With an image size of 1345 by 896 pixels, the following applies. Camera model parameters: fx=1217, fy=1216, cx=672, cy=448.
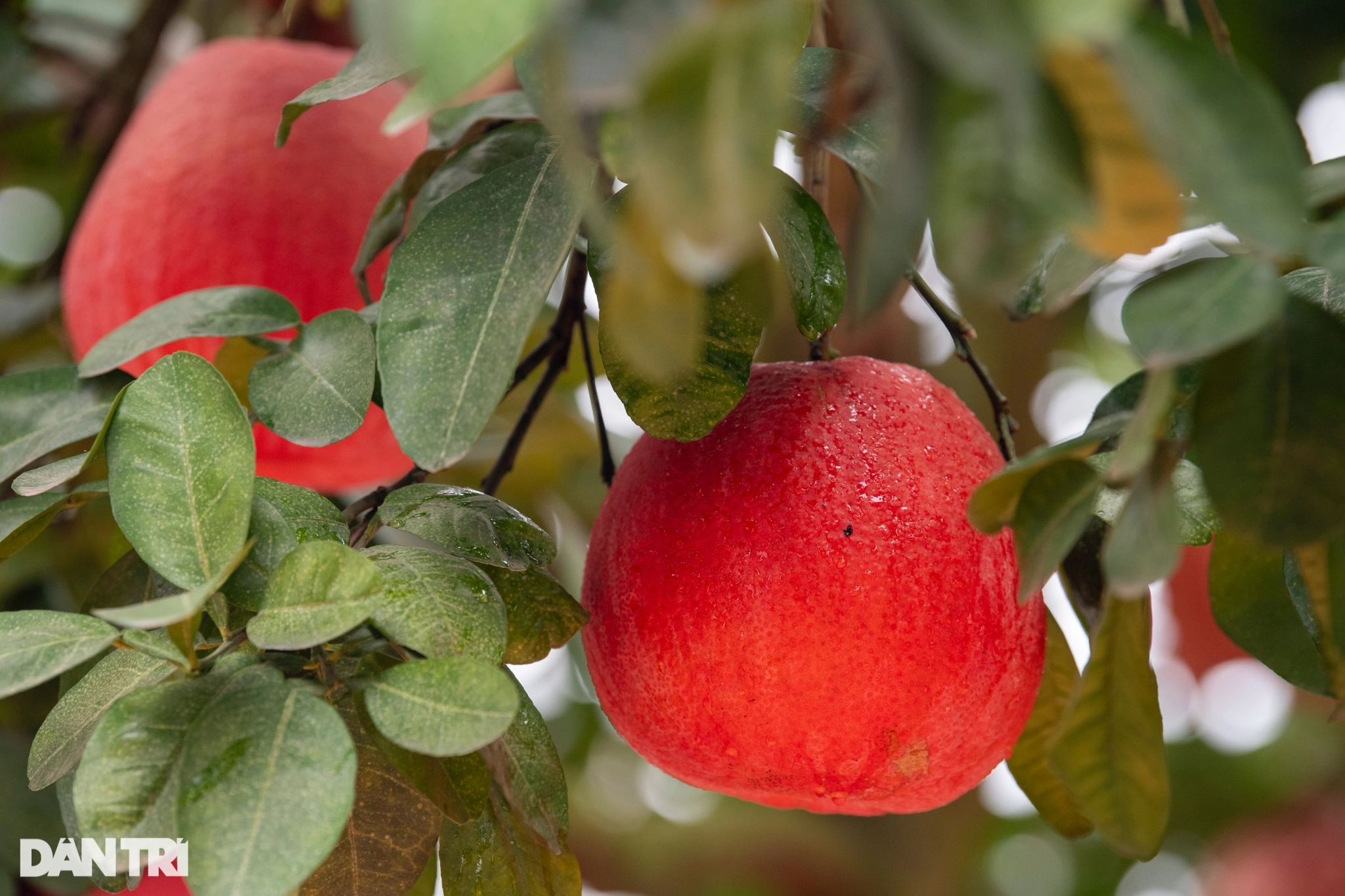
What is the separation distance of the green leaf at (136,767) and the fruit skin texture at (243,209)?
27 cm

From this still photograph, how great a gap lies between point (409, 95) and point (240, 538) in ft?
0.49

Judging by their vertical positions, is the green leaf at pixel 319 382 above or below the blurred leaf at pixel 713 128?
below

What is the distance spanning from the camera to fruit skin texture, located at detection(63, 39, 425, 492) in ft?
1.86

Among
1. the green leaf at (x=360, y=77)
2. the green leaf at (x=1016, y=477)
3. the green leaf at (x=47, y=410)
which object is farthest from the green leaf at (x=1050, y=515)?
the green leaf at (x=47, y=410)

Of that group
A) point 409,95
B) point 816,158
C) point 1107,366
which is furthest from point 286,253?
point 1107,366

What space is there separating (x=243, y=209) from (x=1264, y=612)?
1.51 ft

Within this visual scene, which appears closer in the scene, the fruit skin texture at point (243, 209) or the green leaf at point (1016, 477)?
the green leaf at point (1016, 477)

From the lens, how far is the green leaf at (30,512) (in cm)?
40

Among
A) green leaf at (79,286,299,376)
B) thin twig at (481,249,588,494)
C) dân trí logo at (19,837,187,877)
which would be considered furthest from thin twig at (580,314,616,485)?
dân trí logo at (19,837,187,877)

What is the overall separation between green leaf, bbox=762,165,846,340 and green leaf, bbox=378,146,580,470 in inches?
2.7

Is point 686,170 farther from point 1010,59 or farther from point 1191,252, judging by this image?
point 1191,252

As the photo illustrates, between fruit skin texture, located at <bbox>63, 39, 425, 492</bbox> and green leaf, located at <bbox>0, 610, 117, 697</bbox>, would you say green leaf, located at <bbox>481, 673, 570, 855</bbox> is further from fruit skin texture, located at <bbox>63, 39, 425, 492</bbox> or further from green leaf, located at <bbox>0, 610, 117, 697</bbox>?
fruit skin texture, located at <bbox>63, 39, 425, 492</bbox>

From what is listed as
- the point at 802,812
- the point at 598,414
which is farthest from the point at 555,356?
the point at 802,812

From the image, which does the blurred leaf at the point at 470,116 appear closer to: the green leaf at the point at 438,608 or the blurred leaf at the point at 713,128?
the green leaf at the point at 438,608
